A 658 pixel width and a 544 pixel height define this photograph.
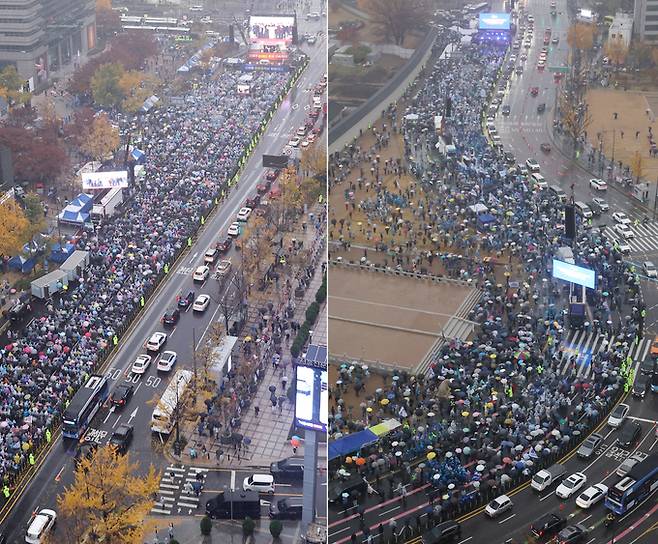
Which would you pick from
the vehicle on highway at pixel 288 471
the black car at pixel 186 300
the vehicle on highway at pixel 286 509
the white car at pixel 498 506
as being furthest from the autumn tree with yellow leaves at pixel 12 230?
the white car at pixel 498 506

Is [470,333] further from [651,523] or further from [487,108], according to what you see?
[487,108]

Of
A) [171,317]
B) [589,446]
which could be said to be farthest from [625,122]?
[589,446]

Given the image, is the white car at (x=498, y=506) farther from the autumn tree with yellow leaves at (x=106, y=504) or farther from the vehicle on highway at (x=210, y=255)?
the vehicle on highway at (x=210, y=255)

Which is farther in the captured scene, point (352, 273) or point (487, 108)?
point (487, 108)

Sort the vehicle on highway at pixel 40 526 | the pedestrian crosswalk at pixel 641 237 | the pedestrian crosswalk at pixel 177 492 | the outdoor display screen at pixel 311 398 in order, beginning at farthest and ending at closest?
the pedestrian crosswalk at pixel 641 237 → the pedestrian crosswalk at pixel 177 492 → the vehicle on highway at pixel 40 526 → the outdoor display screen at pixel 311 398

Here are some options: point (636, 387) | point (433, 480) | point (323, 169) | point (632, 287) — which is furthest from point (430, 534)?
point (323, 169)

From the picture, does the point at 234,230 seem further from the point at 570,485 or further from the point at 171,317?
the point at 570,485
